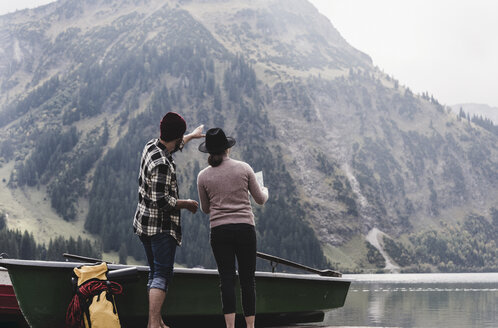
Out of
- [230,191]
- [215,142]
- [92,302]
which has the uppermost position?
[215,142]

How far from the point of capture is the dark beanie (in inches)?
339

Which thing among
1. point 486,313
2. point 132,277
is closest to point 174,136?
point 132,277

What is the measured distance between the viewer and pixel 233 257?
8.31 meters

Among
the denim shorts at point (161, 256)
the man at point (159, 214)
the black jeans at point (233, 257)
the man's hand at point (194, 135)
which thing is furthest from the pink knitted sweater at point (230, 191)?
the man's hand at point (194, 135)

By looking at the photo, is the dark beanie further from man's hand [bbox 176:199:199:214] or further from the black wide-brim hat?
man's hand [bbox 176:199:199:214]

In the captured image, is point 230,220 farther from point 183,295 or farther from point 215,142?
point 183,295

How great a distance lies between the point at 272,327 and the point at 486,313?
43.2m

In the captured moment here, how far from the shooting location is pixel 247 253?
27.0ft

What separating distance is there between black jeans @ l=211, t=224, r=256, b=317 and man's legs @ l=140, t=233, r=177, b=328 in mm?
675

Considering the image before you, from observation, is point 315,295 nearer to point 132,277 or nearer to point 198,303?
point 198,303

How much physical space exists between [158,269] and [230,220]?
4.22 ft

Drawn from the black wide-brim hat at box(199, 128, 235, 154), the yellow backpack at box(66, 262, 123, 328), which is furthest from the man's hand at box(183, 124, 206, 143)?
the yellow backpack at box(66, 262, 123, 328)

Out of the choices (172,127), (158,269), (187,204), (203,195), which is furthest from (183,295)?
(172,127)

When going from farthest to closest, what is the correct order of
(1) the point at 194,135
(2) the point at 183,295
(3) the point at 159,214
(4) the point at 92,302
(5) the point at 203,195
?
(2) the point at 183,295
(1) the point at 194,135
(5) the point at 203,195
(3) the point at 159,214
(4) the point at 92,302
